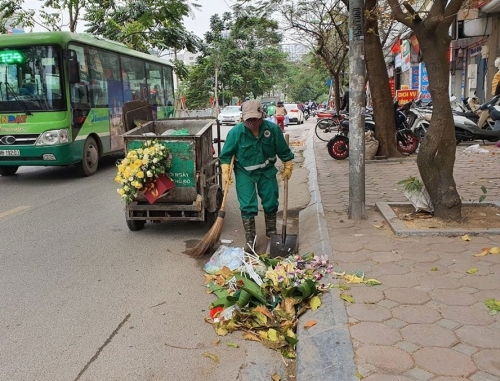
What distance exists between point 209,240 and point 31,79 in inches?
251

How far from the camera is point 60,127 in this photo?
30.5ft

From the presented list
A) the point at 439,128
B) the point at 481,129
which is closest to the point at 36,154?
the point at 439,128

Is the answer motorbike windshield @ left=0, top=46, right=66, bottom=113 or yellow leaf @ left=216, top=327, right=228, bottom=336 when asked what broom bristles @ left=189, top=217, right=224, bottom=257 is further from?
motorbike windshield @ left=0, top=46, right=66, bottom=113

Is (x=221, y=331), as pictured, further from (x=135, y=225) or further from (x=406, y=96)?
(x=406, y=96)

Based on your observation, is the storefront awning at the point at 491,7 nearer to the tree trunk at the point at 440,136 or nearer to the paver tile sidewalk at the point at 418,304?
the tree trunk at the point at 440,136

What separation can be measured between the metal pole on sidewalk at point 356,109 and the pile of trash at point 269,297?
4.75 feet

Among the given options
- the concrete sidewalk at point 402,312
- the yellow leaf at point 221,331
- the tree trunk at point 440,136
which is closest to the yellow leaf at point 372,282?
the concrete sidewalk at point 402,312

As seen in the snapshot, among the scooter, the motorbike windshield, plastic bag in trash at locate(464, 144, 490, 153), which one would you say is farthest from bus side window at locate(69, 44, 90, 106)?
plastic bag in trash at locate(464, 144, 490, 153)

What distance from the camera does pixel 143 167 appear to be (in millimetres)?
5234

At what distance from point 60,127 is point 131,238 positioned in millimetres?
4612

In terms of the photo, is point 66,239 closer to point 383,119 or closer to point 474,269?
point 474,269

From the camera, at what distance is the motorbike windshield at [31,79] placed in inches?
364

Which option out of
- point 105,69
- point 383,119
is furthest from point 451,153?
point 105,69

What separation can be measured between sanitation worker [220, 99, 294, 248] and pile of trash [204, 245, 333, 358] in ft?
3.05
